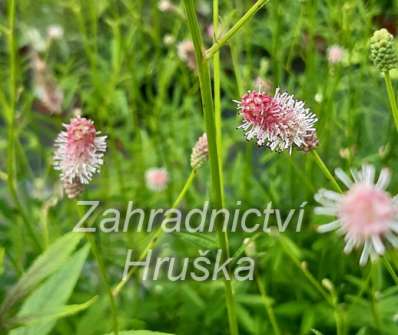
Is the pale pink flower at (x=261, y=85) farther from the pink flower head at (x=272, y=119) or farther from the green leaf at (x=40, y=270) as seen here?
the green leaf at (x=40, y=270)

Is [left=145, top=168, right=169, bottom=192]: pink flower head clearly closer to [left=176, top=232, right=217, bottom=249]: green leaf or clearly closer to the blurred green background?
the blurred green background

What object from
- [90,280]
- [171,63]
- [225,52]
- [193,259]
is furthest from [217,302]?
[225,52]

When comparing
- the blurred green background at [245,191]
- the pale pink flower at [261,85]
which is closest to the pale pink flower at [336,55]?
the blurred green background at [245,191]

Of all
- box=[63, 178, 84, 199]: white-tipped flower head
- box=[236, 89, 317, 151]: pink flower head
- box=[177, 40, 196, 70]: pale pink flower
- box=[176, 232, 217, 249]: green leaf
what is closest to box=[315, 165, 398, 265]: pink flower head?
box=[236, 89, 317, 151]: pink flower head

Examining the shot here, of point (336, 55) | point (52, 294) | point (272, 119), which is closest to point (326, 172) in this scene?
point (272, 119)

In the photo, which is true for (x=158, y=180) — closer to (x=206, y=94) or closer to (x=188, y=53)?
(x=188, y=53)

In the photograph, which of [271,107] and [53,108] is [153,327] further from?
[271,107]
